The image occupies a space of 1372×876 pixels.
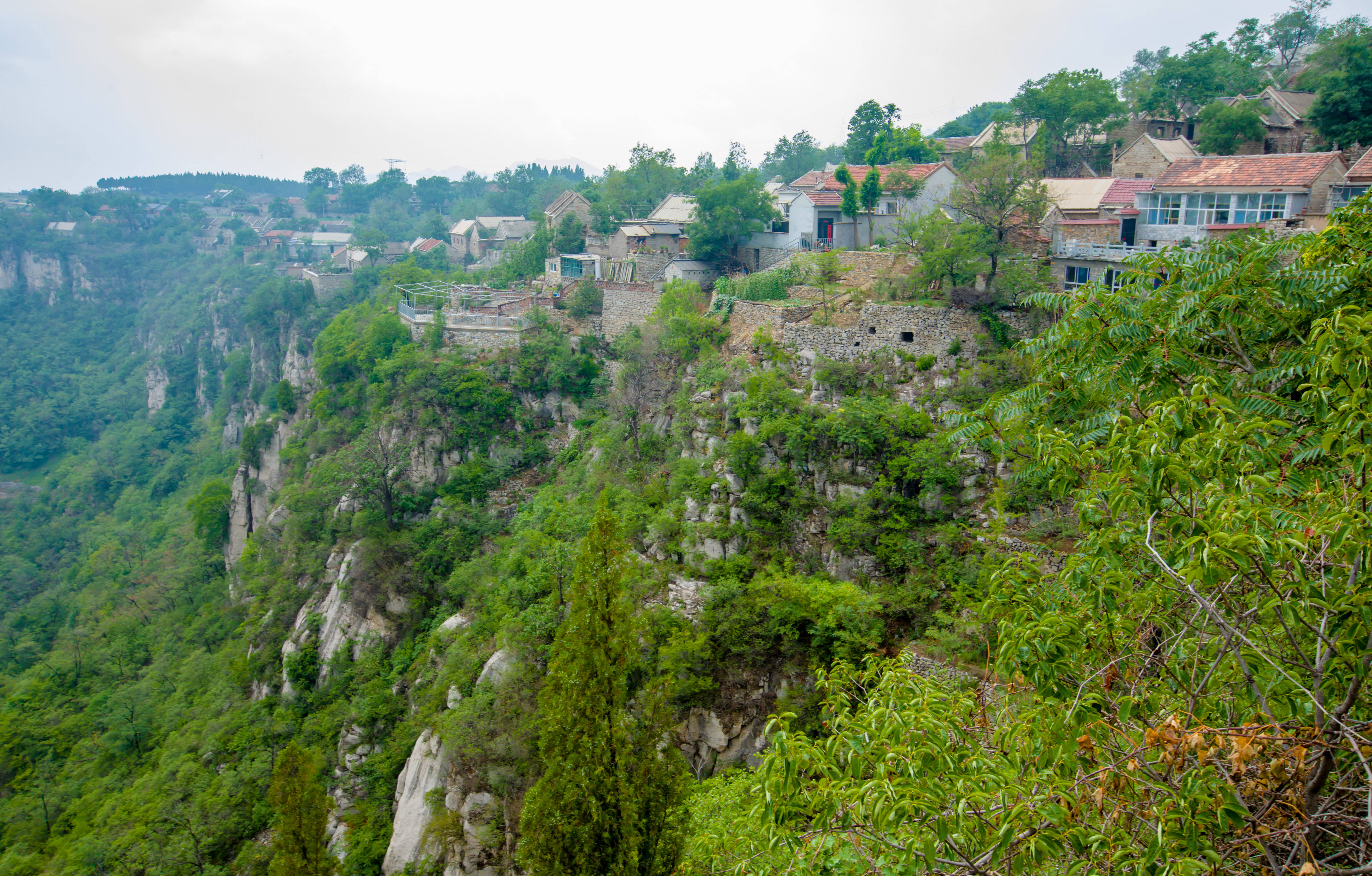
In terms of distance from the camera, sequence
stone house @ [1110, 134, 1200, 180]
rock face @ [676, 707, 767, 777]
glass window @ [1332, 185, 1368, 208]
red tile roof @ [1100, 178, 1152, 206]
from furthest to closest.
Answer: stone house @ [1110, 134, 1200, 180] < red tile roof @ [1100, 178, 1152, 206] < glass window @ [1332, 185, 1368, 208] < rock face @ [676, 707, 767, 777]

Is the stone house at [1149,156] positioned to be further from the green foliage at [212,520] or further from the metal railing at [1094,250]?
the green foliage at [212,520]

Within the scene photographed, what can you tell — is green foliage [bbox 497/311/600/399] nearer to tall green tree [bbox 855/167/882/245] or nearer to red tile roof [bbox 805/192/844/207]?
red tile roof [bbox 805/192/844/207]

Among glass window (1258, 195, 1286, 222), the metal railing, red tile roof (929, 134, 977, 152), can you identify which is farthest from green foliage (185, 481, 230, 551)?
glass window (1258, 195, 1286, 222)

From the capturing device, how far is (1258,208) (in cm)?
1923

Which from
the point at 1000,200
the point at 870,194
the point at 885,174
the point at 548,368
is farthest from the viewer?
the point at 885,174

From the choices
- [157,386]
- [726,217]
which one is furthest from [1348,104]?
[157,386]

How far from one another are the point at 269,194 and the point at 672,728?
141m

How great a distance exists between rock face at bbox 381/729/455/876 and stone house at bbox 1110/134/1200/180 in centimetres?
2987

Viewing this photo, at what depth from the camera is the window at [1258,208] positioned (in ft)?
62.3

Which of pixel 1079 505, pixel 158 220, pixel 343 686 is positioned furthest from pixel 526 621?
pixel 158 220

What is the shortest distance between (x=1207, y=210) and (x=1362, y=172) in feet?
10.2

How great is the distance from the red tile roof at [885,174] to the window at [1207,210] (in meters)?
9.77

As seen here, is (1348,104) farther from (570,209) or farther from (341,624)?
(341,624)

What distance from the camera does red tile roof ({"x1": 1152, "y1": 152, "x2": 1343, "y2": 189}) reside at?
1866cm
